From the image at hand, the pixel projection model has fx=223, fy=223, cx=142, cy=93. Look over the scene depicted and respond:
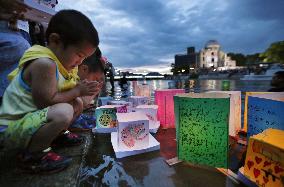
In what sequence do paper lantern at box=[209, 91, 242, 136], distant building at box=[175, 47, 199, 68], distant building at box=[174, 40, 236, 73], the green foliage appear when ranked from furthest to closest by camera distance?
distant building at box=[175, 47, 199, 68] → distant building at box=[174, 40, 236, 73] → the green foliage → paper lantern at box=[209, 91, 242, 136]

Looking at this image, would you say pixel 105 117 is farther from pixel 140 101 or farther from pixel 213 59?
pixel 213 59

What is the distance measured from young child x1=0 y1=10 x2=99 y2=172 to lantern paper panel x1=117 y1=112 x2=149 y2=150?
372 millimetres

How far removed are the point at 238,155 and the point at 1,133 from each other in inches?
67.3

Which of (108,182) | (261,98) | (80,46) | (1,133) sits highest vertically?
(80,46)

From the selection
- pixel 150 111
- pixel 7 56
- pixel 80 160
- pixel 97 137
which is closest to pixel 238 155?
pixel 150 111

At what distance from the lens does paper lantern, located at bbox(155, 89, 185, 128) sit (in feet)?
8.02

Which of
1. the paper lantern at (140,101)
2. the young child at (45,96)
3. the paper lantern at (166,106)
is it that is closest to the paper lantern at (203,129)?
the young child at (45,96)

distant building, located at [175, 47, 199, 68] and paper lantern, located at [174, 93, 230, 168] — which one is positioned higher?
distant building, located at [175, 47, 199, 68]

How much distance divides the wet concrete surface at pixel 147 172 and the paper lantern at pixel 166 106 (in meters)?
0.60

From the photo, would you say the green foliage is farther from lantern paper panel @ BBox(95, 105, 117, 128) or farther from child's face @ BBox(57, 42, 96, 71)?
child's face @ BBox(57, 42, 96, 71)

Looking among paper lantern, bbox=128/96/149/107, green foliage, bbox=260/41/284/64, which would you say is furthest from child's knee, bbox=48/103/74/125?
green foliage, bbox=260/41/284/64

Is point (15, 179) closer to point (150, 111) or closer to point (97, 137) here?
point (97, 137)

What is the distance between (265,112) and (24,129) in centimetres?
161

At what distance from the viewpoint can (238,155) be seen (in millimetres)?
1726
